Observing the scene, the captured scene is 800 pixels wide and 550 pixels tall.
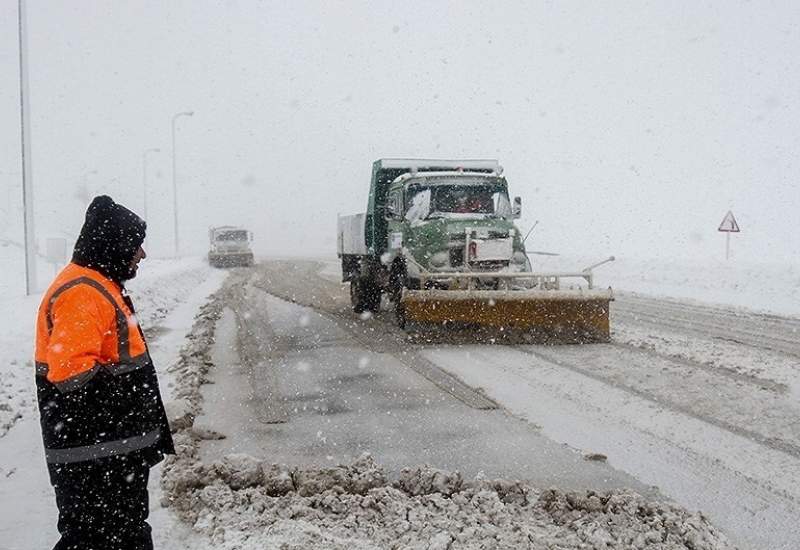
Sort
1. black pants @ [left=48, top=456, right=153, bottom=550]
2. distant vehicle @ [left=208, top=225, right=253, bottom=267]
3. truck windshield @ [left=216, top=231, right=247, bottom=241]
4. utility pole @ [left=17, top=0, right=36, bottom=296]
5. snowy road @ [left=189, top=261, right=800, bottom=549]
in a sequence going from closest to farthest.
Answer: black pants @ [left=48, top=456, right=153, bottom=550] < snowy road @ [left=189, top=261, right=800, bottom=549] < utility pole @ [left=17, top=0, right=36, bottom=296] < distant vehicle @ [left=208, top=225, right=253, bottom=267] < truck windshield @ [left=216, top=231, right=247, bottom=241]

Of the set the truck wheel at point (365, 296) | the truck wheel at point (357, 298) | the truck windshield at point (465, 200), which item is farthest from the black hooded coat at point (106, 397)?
the truck wheel at point (357, 298)

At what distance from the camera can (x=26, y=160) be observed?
15555 millimetres

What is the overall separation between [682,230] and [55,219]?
53888 millimetres

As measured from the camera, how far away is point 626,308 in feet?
52.2

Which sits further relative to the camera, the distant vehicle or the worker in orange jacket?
the distant vehicle

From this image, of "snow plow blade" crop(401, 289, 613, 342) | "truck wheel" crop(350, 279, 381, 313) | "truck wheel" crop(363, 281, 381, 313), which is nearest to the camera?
"snow plow blade" crop(401, 289, 613, 342)

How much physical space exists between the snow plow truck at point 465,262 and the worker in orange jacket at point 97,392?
7.75m

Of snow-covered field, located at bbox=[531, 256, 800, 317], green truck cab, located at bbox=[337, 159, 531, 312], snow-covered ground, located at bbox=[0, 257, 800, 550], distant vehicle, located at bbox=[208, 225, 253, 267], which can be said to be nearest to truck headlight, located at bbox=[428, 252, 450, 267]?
green truck cab, located at bbox=[337, 159, 531, 312]

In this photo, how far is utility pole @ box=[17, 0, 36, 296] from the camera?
15406 mm

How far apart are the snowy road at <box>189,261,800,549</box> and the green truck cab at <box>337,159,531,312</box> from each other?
1.24m

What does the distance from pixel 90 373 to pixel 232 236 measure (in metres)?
40.7

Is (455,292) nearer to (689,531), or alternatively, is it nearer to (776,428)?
(776,428)

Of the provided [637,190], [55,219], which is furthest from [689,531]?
[637,190]

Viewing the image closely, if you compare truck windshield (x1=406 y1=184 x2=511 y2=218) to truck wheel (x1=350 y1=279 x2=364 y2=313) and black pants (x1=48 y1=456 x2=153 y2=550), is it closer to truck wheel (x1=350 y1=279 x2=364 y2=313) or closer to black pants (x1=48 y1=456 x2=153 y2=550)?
truck wheel (x1=350 y1=279 x2=364 y2=313)
